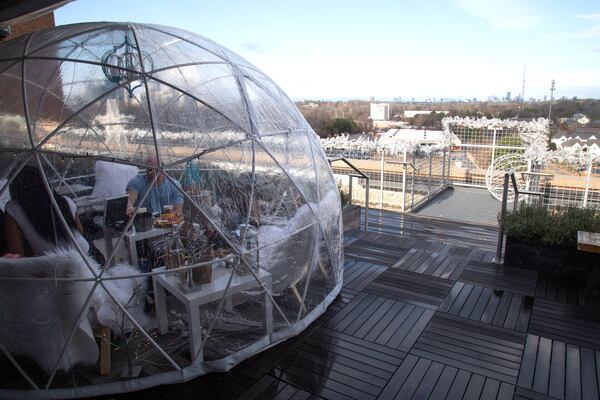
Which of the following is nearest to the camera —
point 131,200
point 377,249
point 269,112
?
point 131,200

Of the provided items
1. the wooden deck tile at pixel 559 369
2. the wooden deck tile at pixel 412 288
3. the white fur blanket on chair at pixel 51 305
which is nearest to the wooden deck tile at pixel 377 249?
the wooden deck tile at pixel 412 288

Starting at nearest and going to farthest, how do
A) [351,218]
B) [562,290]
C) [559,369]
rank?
[559,369]
[562,290]
[351,218]

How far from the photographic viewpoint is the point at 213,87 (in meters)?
3.46

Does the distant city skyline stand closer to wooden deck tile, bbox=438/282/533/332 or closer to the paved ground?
wooden deck tile, bbox=438/282/533/332

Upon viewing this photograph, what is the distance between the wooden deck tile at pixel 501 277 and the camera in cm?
463

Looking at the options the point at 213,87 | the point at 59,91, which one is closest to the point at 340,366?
the point at 213,87

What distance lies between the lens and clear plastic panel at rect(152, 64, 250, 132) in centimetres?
326

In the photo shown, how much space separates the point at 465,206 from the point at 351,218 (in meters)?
5.99

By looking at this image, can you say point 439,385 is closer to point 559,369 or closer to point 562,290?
point 559,369

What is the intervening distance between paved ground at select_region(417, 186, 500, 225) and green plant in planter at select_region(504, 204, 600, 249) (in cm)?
427

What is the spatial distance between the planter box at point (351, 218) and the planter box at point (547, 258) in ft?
8.42

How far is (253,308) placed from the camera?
3.40m

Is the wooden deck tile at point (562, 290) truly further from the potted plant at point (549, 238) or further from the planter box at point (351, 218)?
the planter box at point (351, 218)

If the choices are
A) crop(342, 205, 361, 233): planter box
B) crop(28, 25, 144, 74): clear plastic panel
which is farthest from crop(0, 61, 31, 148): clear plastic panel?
crop(342, 205, 361, 233): planter box
